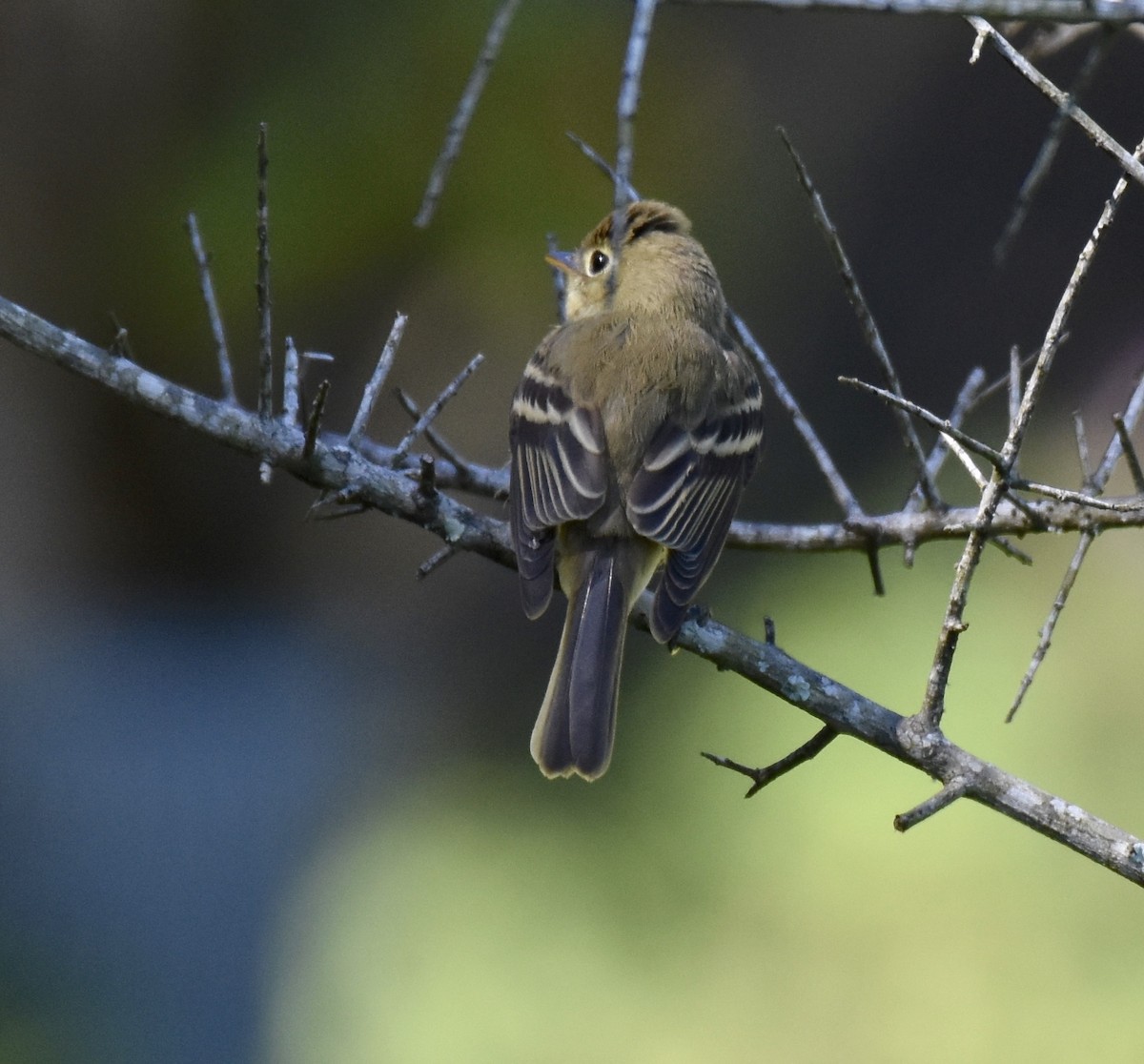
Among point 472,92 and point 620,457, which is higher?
point 620,457

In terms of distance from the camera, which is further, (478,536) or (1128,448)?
(478,536)

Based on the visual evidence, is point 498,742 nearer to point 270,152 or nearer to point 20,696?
point 20,696

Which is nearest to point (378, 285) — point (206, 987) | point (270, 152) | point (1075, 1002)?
point (270, 152)

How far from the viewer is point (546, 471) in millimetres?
3863

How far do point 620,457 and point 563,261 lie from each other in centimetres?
98

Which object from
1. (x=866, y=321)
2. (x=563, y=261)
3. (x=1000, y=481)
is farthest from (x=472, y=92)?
(x=563, y=261)

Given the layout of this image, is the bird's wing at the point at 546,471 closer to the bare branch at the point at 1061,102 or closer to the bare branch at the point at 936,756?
the bare branch at the point at 936,756

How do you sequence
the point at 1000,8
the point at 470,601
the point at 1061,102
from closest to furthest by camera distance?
the point at 1000,8 → the point at 1061,102 → the point at 470,601

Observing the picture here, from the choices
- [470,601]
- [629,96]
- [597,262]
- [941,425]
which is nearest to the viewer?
[629,96]

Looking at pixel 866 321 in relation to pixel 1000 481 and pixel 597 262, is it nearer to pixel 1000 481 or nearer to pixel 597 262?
pixel 1000 481

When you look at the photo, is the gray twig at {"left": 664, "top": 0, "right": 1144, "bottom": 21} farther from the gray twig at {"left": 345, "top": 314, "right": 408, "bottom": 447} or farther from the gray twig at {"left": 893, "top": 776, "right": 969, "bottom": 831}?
the gray twig at {"left": 345, "top": 314, "right": 408, "bottom": 447}

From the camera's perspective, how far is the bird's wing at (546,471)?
3.60 meters

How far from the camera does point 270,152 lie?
25.3 feet

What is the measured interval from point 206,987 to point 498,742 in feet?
6.58
